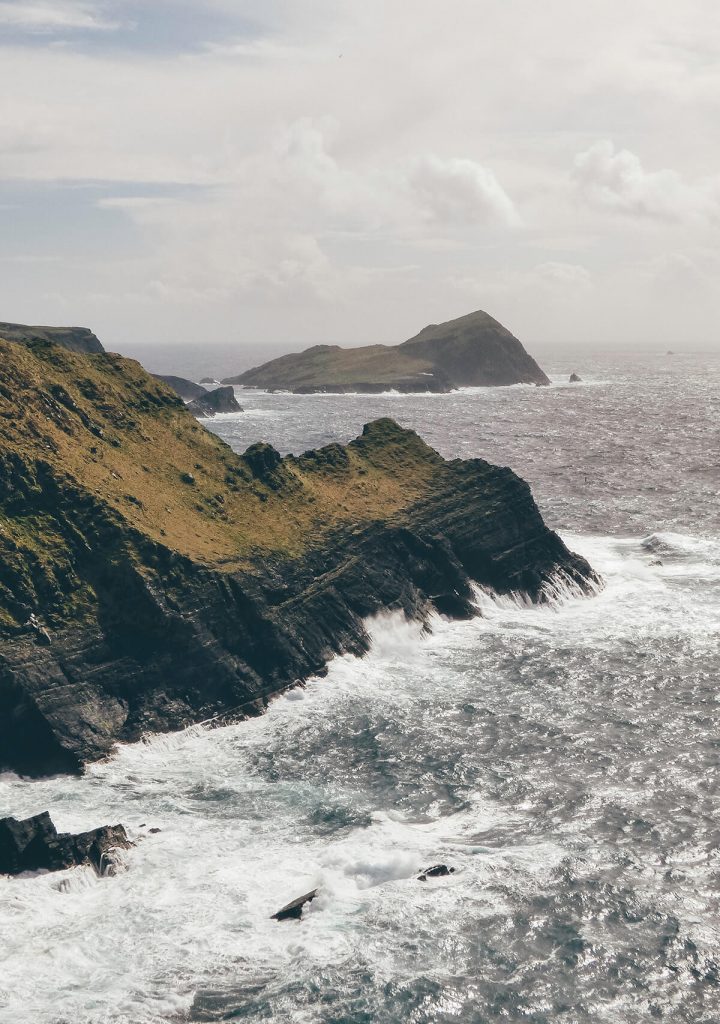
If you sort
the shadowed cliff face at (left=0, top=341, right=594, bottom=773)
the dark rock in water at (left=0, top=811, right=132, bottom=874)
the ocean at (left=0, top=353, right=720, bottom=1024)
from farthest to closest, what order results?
1. the shadowed cliff face at (left=0, top=341, right=594, bottom=773)
2. the dark rock in water at (left=0, top=811, right=132, bottom=874)
3. the ocean at (left=0, top=353, right=720, bottom=1024)

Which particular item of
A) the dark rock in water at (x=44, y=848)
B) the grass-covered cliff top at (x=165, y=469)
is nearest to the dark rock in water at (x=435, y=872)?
the dark rock in water at (x=44, y=848)

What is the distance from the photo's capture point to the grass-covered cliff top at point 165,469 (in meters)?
65.2

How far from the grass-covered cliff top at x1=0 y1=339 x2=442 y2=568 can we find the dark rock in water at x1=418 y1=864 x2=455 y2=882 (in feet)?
92.0

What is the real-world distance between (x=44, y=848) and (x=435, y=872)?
1680cm

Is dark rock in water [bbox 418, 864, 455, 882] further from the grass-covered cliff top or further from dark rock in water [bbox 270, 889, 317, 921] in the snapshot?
the grass-covered cliff top

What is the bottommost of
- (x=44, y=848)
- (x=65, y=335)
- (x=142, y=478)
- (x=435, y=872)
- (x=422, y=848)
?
(x=435, y=872)

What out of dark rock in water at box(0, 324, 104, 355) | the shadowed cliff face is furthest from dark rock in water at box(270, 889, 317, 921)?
dark rock in water at box(0, 324, 104, 355)

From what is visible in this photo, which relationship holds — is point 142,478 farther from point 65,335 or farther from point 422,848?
point 65,335

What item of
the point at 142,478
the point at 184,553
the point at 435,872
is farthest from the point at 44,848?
the point at 142,478

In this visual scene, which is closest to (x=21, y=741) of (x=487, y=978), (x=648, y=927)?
(x=487, y=978)

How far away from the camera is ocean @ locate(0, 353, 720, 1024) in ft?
117

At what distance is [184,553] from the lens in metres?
63.9

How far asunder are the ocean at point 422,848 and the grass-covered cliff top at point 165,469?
461 inches

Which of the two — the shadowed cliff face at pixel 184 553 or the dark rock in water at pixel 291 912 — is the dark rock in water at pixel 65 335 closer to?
the shadowed cliff face at pixel 184 553
